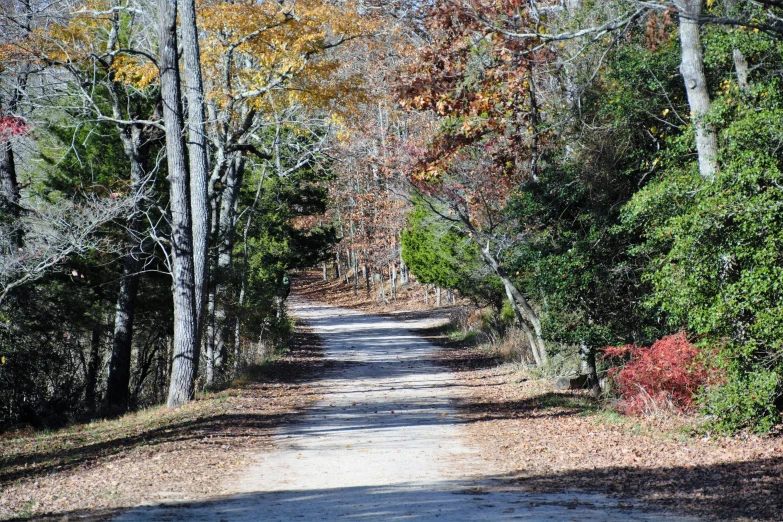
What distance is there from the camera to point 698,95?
11.3 m

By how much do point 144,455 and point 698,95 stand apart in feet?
30.0

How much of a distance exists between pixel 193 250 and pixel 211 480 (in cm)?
717

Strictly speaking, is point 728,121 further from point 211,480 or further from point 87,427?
point 87,427

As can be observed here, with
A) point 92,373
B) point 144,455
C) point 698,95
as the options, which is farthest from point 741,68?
point 92,373

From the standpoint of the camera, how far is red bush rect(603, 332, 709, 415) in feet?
38.4

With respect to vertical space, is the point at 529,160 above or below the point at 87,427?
above

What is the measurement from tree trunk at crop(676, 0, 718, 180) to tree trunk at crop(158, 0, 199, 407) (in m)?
8.94

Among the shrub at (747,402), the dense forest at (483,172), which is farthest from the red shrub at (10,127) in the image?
the shrub at (747,402)

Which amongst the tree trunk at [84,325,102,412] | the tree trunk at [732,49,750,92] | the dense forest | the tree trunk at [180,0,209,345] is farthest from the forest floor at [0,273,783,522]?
the tree trunk at [732,49,750,92]

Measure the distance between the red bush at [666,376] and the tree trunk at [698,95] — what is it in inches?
106

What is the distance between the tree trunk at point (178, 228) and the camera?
48.0 ft

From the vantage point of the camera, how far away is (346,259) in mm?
71812

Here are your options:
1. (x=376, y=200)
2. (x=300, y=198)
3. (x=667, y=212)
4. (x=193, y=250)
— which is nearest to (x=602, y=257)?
(x=667, y=212)

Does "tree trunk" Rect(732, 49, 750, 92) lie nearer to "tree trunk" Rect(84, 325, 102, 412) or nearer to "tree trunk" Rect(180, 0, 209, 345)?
"tree trunk" Rect(180, 0, 209, 345)
